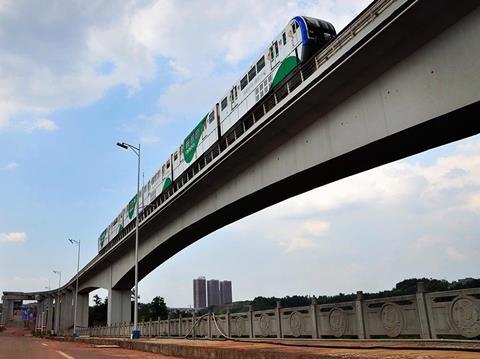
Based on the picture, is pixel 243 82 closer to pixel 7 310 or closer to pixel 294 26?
pixel 294 26

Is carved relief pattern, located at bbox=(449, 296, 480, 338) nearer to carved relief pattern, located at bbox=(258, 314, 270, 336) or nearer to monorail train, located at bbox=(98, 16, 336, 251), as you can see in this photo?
carved relief pattern, located at bbox=(258, 314, 270, 336)

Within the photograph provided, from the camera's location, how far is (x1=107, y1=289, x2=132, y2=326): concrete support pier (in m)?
52.1

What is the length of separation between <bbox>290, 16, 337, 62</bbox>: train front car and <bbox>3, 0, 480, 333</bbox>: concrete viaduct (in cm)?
101

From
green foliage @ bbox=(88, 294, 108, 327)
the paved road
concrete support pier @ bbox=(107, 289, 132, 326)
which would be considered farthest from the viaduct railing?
green foliage @ bbox=(88, 294, 108, 327)

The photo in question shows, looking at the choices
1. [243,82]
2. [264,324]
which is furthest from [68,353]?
[243,82]

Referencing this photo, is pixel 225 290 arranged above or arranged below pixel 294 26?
below

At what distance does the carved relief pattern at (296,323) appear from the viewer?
50.4 ft

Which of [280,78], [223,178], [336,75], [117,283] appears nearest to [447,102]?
[336,75]

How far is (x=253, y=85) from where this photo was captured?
19844mm

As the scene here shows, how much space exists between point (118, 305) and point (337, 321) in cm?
4406

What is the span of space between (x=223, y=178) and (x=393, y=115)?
11.7 m

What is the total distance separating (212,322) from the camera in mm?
21734

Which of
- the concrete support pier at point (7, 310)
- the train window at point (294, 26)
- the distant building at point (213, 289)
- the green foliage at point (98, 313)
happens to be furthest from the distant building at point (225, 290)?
the train window at point (294, 26)

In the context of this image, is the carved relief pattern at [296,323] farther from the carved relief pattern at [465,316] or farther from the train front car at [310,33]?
the train front car at [310,33]
